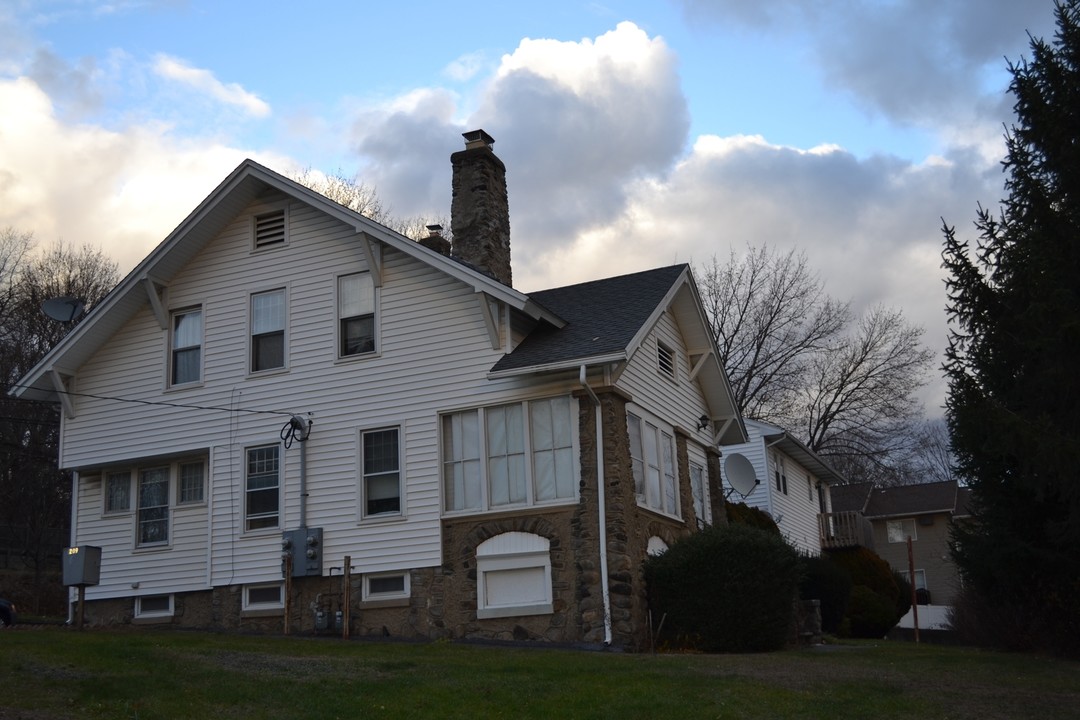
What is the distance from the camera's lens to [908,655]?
18.2 metres

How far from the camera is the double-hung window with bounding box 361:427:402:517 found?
63.7 feet

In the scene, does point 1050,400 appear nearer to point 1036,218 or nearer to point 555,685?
point 1036,218

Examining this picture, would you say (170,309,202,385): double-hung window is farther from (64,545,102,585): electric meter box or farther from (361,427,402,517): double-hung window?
(361,427,402,517): double-hung window

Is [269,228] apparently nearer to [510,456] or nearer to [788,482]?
[510,456]

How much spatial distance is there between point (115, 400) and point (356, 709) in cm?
1310

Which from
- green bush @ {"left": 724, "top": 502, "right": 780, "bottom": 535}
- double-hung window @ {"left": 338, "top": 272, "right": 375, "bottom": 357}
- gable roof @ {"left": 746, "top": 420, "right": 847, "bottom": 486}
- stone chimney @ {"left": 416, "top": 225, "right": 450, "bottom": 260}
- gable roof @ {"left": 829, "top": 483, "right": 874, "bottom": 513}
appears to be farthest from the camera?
gable roof @ {"left": 829, "top": 483, "right": 874, "bottom": 513}

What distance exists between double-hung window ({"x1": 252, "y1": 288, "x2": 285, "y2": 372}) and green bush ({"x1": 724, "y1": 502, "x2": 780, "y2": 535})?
1213cm

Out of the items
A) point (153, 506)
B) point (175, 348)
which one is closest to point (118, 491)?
point (153, 506)

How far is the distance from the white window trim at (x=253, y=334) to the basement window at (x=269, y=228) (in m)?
0.87

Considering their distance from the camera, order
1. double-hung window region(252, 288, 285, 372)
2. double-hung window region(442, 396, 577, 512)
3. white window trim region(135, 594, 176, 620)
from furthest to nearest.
A: 1. double-hung window region(252, 288, 285, 372)
2. white window trim region(135, 594, 176, 620)
3. double-hung window region(442, 396, 577, 512)

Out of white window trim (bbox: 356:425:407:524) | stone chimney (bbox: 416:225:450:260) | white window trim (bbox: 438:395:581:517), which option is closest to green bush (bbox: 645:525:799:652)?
white window trim (bbox: 438:395:581:517)

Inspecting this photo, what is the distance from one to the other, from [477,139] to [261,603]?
9.37 metres

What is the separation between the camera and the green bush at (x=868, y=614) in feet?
100.0

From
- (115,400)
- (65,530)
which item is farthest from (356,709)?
(65,530)
